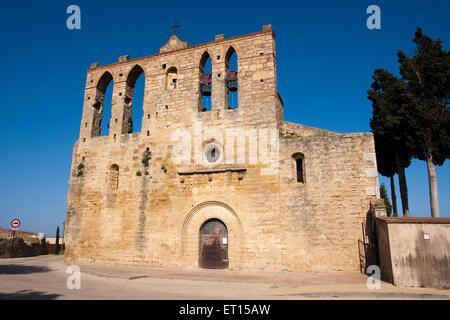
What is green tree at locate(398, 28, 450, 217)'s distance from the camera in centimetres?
1523

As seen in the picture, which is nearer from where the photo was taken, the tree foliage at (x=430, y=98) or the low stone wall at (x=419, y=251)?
the low stone wall at (x=419, y=251)

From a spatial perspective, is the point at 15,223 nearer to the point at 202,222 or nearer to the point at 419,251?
the point at 202,222

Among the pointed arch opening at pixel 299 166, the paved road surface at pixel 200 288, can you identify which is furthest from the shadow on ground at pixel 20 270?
the pointed arch opening at pixel 299 166

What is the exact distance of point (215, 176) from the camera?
12891 millimetres

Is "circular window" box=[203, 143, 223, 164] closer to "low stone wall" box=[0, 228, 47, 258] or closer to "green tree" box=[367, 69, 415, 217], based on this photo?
"green tree" box=[367, 69, 415, 217]

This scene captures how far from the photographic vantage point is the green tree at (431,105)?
50.0ft

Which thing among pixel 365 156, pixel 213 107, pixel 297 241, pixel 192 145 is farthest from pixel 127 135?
pixel 365 156

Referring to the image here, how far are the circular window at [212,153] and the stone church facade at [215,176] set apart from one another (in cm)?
5

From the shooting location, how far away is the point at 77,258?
14562 millimetres

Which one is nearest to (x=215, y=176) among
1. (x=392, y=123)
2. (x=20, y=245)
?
(x=392, y=123)

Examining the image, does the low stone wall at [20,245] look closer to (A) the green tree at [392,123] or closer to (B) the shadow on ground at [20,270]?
(B) the shadow on ground at [20,270]

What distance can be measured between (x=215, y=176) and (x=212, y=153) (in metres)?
1.08

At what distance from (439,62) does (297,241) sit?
12.3 m

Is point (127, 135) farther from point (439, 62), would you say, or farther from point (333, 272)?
point (439, 62)
